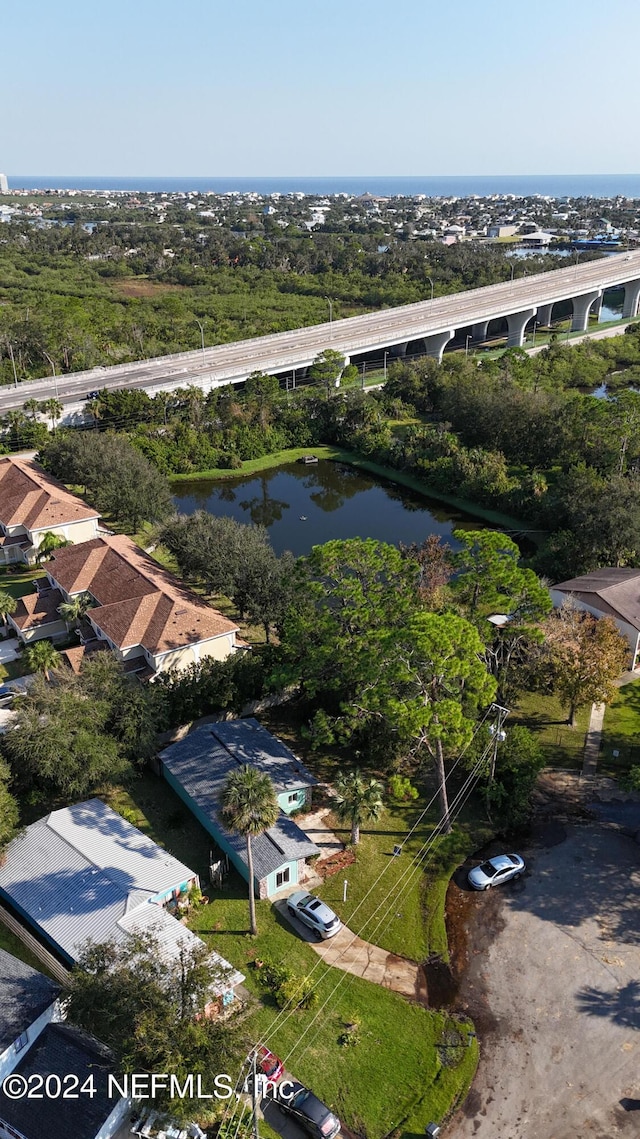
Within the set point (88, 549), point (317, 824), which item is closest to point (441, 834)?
point (317, 824)

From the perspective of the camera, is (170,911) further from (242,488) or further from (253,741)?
(242,488)

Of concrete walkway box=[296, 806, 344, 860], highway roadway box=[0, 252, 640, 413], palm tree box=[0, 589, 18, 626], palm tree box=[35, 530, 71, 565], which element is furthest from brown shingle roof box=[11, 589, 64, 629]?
highway roadway box=[0, 252, 640, 413]

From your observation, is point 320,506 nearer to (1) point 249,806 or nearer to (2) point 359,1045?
(1) point 249,806

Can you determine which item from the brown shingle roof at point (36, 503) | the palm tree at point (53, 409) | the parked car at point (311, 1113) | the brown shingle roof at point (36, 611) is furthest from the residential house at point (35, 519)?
the parked car at point (311, 1113)

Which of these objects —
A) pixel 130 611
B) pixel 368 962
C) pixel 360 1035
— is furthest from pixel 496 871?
pixel 130 611

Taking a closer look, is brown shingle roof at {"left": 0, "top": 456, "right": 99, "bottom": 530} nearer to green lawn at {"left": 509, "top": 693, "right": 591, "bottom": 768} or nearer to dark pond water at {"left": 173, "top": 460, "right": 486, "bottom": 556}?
dark pond water at {"left": 173, "top": 460, "right": 486, "bottom": 556}

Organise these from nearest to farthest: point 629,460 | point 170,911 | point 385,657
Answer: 1. point 170,911
2. point 385,657
3. point 629,460
